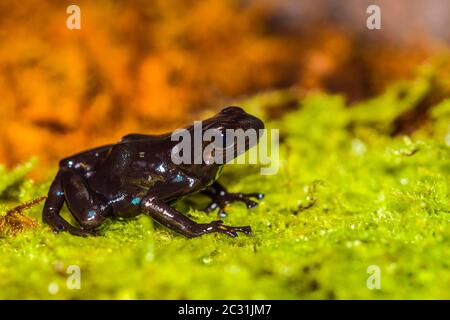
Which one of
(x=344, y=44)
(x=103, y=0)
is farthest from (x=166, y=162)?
(x=344, y=44)

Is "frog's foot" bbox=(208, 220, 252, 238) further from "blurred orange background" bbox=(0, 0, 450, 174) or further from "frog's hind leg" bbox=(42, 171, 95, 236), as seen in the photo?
"blurred orange background" bbox=(0, 0, 450, 174)

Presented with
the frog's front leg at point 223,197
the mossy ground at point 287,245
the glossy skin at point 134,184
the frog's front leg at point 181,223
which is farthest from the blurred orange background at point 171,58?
the frog's front leg at point 181,223

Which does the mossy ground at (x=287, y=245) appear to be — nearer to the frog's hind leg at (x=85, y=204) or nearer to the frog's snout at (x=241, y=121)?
the frog's hind leg at (x=85, y=204)

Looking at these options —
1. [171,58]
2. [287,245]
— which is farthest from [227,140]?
[171,58]

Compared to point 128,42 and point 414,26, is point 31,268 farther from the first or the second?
point 414,26

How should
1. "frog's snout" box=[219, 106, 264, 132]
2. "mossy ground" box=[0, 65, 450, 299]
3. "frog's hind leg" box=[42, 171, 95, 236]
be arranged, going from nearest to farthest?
"mossy ground" box=[0, 65, 450, 299]
"frog's hind leg" box=[42, 171, 95, 236]
"frog's snout" box=[219, 106, 264, 132]

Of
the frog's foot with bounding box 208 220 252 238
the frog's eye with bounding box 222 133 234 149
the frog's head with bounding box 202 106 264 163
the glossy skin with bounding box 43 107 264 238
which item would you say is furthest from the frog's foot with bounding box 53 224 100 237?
the frog's eye with bounding box 222 133 234 149
